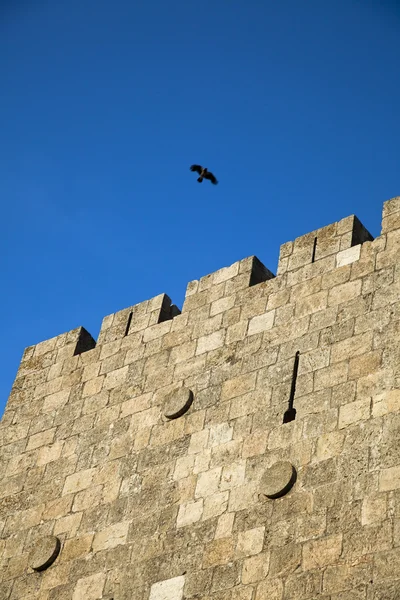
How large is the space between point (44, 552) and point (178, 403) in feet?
6.37

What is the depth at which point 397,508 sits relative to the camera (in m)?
9.66

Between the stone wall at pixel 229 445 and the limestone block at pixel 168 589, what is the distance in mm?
18

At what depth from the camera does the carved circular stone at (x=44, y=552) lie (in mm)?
11898

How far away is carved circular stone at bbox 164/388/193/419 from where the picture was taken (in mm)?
11984

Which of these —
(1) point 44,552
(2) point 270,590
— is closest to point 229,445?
(2) point 270,590

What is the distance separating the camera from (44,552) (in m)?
12.0

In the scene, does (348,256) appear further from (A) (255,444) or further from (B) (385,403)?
(A) (255,444)

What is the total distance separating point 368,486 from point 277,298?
2.72 metres

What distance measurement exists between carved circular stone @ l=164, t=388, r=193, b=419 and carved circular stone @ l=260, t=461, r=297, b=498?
147cm

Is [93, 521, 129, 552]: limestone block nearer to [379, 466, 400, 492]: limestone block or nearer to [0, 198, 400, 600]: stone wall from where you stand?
[0, 198, 400, 600]: stone wall

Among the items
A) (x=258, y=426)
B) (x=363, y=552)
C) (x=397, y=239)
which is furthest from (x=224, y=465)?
(x=397, y=239)

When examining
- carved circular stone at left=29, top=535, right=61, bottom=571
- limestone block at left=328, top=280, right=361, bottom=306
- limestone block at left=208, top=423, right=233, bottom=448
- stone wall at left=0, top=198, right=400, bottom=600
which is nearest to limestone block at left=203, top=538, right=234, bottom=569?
stone wall at left=0, top=198, right=400, bottom=600

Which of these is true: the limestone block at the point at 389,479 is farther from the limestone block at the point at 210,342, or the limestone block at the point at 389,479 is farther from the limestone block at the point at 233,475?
the limestone block at the point at 210,342

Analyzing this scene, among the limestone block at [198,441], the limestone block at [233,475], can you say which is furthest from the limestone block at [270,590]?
the limestone block at [198,441]
